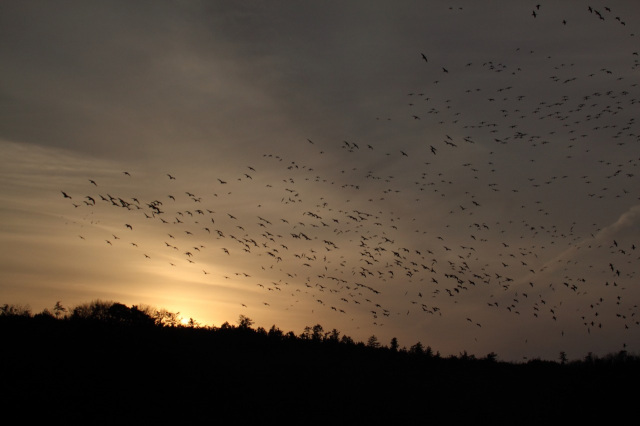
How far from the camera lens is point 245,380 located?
27.4 metres

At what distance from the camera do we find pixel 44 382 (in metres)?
22.8

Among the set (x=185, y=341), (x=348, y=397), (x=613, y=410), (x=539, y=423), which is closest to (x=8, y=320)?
(x=185, y=341)

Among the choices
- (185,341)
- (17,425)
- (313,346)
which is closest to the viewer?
(17,425)

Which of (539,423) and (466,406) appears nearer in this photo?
(539,423)

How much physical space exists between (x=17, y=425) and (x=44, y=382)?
270cm

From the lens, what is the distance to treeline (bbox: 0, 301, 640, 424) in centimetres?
2339

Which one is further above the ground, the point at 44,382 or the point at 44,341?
the point at 44,341

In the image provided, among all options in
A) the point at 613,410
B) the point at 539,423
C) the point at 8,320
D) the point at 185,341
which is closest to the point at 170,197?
the point at 185,341

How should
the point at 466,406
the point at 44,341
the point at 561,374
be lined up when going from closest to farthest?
1. the point at 44,341
2. the point at 466,406
3. the point at 561,374

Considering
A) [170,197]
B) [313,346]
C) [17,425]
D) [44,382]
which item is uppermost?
[170,197]

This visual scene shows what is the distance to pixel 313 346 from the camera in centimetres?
3709

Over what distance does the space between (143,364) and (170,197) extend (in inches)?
350

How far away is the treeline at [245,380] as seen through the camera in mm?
23391

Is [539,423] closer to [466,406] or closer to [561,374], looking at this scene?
[466,406]
